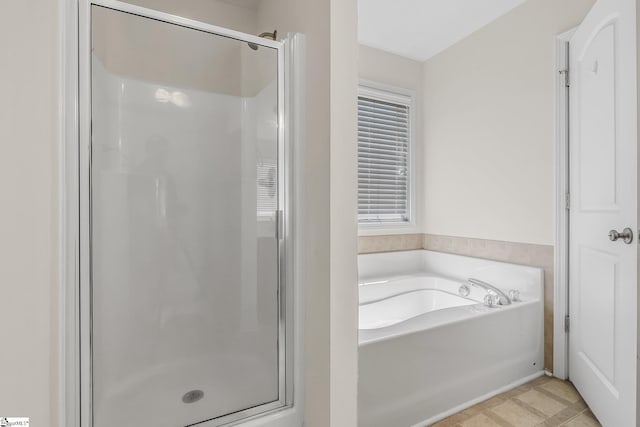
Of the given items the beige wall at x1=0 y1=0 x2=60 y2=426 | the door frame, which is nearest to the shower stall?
the beige wall at x1=0 y1=0 x2=60 y2=426

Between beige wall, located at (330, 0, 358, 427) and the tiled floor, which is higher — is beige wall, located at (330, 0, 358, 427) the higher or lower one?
the higher one

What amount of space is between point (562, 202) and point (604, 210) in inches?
18.7

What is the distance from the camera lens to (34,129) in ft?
2.86

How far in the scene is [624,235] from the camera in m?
1.35

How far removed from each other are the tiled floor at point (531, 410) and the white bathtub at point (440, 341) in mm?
51

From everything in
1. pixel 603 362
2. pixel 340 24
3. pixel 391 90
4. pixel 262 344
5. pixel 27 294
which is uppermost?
pixel 391 90

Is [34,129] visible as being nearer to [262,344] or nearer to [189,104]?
[189,104]

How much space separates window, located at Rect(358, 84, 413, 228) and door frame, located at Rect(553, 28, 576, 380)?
118 centimetres


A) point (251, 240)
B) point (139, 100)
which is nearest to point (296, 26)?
point (139, 100)

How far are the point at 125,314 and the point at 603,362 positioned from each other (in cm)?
214

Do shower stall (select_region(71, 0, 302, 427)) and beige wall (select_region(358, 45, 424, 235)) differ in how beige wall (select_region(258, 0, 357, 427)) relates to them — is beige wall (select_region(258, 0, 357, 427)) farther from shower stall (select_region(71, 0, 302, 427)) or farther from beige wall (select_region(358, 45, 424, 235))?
beige wall (select_region(358, 45, 424, 235))

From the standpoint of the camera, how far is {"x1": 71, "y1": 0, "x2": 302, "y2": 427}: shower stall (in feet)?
3.68

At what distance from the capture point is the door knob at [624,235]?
133 centimetres

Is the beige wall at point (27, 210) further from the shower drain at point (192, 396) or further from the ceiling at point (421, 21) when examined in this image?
the ceiling at point (421, 21)
